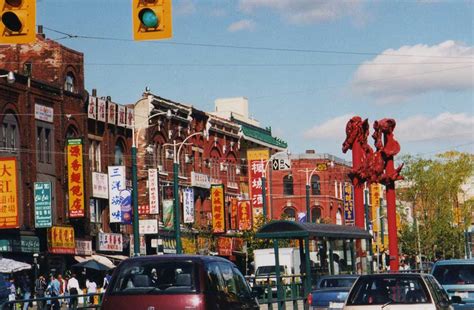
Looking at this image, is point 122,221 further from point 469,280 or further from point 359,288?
point 359,288

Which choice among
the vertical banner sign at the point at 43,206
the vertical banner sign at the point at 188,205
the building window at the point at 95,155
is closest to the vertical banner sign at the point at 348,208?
the vertical banner sign at the point at 188,205

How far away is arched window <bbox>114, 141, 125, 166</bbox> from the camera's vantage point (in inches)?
2779

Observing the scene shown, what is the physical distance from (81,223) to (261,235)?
84.1 ft

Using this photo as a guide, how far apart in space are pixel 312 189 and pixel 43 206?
58.2 metres

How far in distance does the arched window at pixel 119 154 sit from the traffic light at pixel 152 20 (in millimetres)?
53066

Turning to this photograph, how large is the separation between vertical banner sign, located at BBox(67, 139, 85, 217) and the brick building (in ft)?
162

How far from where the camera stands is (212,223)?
78.3 metres

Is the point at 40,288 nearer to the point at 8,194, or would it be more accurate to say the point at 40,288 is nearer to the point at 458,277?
the point at 8,194

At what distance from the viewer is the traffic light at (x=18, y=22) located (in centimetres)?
1752

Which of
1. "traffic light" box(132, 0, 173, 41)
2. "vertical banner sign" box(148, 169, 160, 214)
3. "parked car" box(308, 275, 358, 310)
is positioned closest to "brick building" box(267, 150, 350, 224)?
"vertical banner sign" box(148, 169, 160, 214)

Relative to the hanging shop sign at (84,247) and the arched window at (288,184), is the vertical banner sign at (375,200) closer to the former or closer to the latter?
the arched window at (288,184)

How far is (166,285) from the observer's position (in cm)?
1816

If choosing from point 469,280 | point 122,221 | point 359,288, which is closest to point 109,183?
point 122,221

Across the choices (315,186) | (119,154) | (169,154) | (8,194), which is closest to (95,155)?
(119,154)
